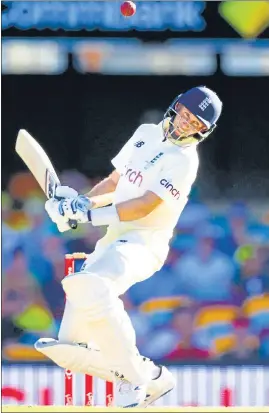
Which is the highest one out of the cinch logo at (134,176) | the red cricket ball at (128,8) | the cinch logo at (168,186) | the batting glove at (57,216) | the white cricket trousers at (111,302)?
the red cricket ball at (128,8)

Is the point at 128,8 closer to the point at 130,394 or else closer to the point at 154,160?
the point at 154,160

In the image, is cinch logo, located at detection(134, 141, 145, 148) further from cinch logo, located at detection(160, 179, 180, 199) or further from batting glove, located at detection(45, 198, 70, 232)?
batting glove, located at detection(45, 198, 70, 232)

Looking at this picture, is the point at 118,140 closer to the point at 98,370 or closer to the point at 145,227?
the point at 145,227

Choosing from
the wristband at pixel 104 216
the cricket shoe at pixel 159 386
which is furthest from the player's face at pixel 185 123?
the cricket shoe at pixel 159 386

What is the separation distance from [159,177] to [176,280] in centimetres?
81

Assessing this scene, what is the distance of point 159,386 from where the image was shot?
5.28 meters

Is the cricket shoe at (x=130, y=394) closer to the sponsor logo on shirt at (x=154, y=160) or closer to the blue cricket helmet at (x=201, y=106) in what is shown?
the sponsor logo on shirt at (x=154, y=160)

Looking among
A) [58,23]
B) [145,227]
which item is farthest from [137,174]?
[58,23]

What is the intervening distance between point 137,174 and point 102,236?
0.63 meters

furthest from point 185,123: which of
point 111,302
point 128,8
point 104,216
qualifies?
point 111,302

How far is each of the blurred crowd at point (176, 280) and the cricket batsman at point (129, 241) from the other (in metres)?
0.39

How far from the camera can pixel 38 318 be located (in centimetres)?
581

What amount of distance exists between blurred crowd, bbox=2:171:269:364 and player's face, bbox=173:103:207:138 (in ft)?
2.04

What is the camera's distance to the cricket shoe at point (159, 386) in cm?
524
